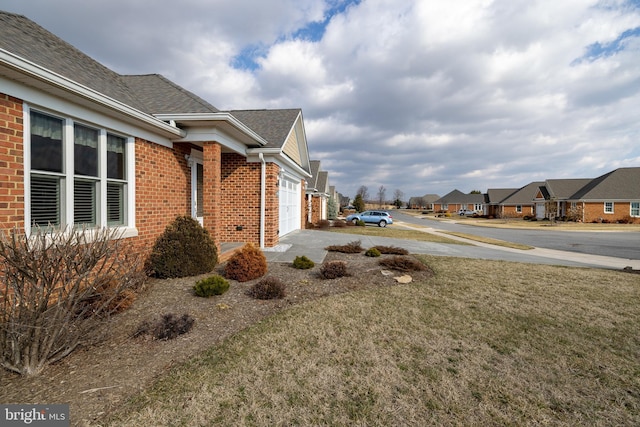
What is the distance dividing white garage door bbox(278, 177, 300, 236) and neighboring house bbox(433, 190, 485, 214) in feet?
217

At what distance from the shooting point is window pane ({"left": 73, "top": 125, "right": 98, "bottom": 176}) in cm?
530

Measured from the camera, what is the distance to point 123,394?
9.52 ft

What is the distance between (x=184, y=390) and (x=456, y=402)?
275 centimetres

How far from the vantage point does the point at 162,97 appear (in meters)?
8.46

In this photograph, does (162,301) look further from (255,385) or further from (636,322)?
(636,322)

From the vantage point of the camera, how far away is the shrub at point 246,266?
6691 millimetres

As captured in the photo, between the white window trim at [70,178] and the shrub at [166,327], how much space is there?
4.57 feet

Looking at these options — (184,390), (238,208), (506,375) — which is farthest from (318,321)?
(238,208)

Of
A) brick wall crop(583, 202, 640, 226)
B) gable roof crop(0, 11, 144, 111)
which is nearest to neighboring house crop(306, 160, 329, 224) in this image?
gable roof crop(0, 11, 144, 111)

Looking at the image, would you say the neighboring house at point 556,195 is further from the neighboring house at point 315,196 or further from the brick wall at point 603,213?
the neighboring house at point 315,196

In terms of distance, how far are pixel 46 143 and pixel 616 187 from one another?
52.7 meters

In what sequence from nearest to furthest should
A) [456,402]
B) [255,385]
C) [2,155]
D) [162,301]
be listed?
1. [456,402]
2. [255,385]
3. [2,155]
4. [162,301]

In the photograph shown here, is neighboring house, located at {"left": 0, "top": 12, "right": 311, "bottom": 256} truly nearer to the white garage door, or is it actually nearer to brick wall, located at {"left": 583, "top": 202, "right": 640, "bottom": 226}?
the white garage door

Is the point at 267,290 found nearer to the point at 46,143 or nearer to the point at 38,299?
the point at 38,299
